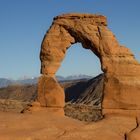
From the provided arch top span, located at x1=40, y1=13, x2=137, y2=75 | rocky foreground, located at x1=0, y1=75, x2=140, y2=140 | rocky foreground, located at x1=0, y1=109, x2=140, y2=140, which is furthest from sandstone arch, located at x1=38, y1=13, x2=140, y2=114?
rocky foreground, located at x1=0, y1=109, x2=140, y2=140

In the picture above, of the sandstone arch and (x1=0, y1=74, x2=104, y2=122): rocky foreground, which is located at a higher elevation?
the sandstone arch

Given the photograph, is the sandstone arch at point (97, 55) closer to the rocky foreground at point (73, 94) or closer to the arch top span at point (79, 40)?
the arch top span at point (79, 40)

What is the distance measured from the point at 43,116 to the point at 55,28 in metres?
6.46

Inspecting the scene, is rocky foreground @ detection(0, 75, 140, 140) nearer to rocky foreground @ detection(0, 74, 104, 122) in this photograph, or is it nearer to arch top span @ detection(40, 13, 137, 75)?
arch top span @ detection(40, 13, 137, 75)

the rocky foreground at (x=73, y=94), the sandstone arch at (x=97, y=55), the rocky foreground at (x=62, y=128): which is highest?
the sandstone arch at (x=97, y=55)

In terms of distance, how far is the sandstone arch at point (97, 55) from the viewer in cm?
2450

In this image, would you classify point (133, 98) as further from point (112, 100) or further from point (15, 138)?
point (15, 138)

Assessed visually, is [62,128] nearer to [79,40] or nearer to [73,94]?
[79,40]

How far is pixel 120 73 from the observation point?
81.0 feet

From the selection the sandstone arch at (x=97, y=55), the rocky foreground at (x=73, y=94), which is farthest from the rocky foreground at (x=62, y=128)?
the rocky foreground at (x=73, y=94)

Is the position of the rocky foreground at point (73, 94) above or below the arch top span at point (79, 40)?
below

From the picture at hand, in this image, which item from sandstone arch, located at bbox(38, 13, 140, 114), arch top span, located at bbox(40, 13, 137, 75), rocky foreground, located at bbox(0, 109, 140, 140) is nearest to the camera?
rocky foreground, located at bbox(0, 109, 140, 140)

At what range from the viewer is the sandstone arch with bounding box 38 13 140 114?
965 inches

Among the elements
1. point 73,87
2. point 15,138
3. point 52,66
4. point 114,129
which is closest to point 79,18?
point 52,66
